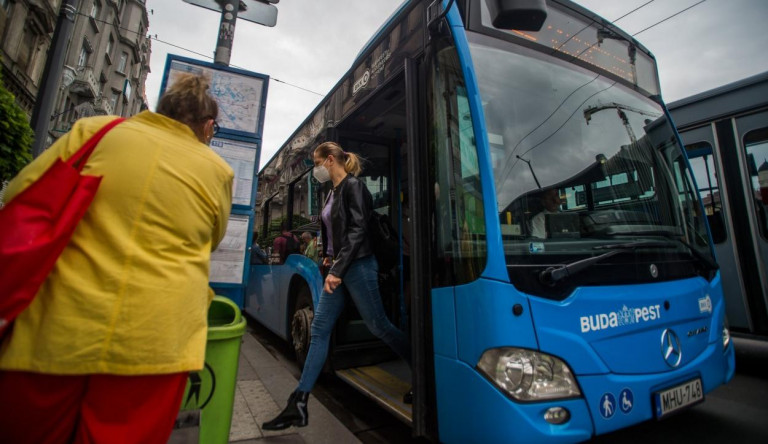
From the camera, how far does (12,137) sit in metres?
3.92

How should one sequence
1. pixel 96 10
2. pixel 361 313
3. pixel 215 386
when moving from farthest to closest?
pixel 96 10
pixel 361 313
pixel 215 386

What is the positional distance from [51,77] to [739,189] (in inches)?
281

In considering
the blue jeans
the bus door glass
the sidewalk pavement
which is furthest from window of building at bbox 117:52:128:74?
the bus door glass

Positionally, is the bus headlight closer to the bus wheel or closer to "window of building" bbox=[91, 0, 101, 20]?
the bus wheel

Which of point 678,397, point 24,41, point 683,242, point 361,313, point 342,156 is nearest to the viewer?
point 678,397

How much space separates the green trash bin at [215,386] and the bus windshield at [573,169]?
1.31 metres

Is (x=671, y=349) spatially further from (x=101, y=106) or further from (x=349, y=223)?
(x=101, y=106)

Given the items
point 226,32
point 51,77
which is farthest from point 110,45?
point 226,32

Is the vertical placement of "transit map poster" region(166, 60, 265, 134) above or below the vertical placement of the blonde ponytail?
above

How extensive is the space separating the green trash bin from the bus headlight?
114 centimetres

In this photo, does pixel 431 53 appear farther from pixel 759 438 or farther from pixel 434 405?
pixel 759 438

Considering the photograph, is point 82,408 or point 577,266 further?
point 577,266

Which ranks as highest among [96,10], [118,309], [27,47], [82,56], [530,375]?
[96,10]

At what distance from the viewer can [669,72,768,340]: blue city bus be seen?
3852 millimetres
